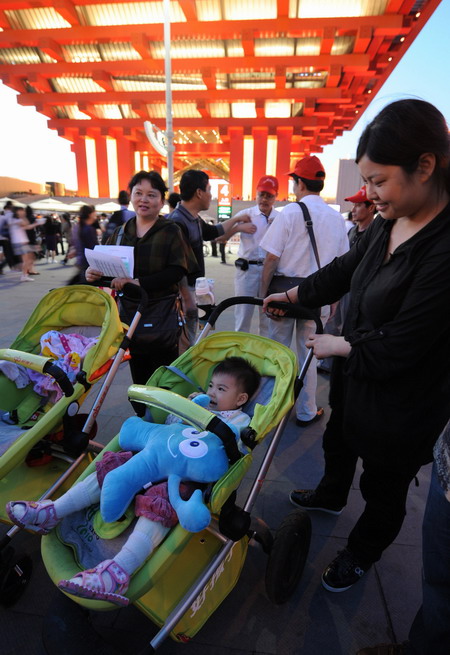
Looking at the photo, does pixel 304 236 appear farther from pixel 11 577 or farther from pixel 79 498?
pixel 11 577

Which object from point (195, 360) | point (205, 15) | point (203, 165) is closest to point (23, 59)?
point (205, 15)

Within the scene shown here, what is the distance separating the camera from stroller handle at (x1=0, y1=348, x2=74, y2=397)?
1822mm

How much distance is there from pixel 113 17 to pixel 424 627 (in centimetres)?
2588

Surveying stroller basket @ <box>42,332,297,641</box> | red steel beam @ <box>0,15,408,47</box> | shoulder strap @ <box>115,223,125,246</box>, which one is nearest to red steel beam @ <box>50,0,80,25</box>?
red steel beam @ <box>0,15,408,47</box>

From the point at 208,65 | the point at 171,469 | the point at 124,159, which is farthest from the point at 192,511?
the point at 124,159

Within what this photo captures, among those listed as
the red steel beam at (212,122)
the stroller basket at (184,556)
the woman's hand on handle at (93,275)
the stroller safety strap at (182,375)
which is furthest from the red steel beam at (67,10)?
the stroller basket at (184,556)

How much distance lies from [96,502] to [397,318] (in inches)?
52.4

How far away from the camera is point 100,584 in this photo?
118 centimetres

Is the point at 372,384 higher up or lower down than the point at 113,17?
lower down

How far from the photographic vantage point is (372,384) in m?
1.44

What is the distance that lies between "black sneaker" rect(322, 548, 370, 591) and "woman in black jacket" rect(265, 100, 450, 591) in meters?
0.02

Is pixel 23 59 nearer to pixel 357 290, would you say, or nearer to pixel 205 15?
pixel 205 15

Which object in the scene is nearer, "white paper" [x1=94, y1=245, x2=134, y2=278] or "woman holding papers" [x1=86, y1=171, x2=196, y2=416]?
"white paper" [x1=94, y1=245, x2=134, y2=278]

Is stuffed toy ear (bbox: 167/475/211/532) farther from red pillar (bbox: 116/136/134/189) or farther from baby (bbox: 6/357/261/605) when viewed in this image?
red pillar (bbox: 116/136/134/189)
